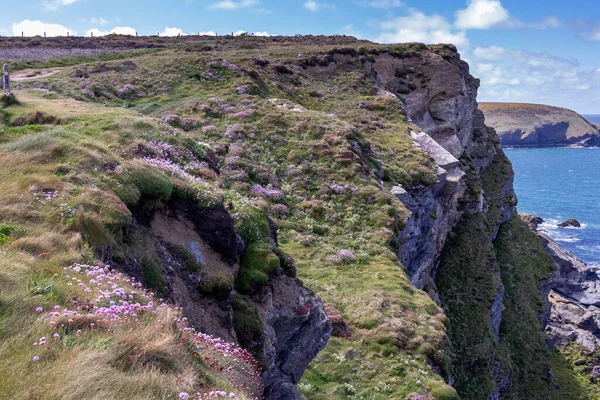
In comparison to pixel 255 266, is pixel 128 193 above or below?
above

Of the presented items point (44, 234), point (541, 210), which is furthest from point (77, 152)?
point (541, 210)

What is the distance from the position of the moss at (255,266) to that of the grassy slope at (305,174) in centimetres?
206

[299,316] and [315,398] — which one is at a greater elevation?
[299,316]

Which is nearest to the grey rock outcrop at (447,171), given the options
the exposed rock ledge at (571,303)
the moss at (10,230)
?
the exposed rock ledge at (571,303)

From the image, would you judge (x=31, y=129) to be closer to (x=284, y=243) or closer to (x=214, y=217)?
(x=214, y=217)

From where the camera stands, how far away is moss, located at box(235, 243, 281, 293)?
1450cm

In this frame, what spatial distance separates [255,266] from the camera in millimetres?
15219

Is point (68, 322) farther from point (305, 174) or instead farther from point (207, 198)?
point (305, 174)

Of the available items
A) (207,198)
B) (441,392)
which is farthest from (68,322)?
(441,392)

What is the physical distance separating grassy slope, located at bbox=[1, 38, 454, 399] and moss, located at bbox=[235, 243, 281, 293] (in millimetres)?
2060

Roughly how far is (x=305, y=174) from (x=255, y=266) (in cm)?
2120

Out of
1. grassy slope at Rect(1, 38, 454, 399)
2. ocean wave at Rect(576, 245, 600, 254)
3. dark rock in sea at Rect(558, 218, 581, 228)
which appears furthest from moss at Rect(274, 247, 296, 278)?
dark rock in sea at Rect(558, 218, 581, 228)

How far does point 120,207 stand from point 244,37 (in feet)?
341

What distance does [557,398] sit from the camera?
50.8 meters
